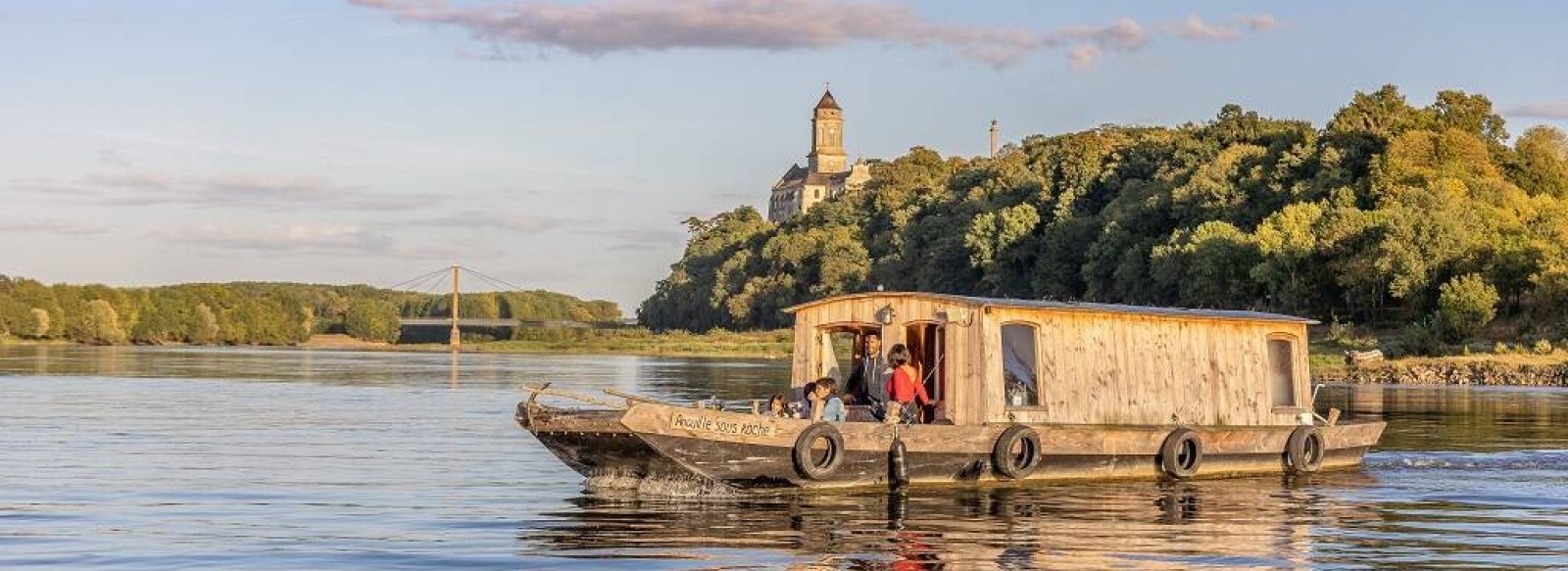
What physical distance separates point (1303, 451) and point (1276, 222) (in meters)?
77.2

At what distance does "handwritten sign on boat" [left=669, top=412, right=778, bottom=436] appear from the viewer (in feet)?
86.9

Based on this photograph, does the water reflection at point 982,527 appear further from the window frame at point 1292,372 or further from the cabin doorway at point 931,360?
the window frame at point 1292,372

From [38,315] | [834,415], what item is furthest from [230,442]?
[38,315]

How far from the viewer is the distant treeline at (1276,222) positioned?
97.8m

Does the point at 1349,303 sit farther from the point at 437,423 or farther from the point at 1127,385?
the point at 1127,385

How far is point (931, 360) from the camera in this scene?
30781 mm

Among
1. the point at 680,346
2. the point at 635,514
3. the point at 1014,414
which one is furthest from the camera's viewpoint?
the point at 680,346

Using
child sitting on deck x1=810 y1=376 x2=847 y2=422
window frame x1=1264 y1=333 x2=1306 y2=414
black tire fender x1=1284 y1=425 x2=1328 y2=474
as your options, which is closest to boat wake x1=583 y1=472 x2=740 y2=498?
child sitting on deck x1=810 y1=376 x2=847 y2=422

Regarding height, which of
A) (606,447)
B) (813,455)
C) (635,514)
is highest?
(606,447)

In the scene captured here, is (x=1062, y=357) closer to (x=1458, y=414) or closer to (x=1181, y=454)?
(x=1181, y=454)

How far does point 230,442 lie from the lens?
1617 inches

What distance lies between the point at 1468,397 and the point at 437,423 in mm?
35491

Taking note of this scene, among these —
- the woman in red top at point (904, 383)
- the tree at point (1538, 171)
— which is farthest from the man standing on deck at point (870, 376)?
the tree at point (1538, 171)

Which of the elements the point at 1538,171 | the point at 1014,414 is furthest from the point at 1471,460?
the point at 1538,171
